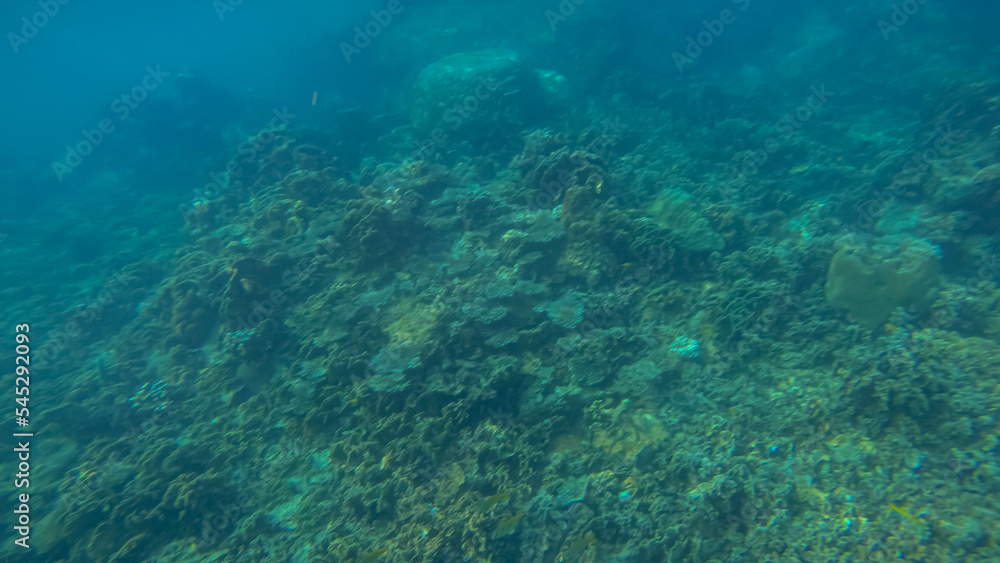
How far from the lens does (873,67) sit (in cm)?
1658

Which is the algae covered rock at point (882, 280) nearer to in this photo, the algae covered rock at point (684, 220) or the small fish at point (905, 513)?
the algae covered rock at point (684, 220)

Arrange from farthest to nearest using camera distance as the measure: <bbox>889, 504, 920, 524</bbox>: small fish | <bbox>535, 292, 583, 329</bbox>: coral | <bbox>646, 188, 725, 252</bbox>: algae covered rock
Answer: <bbox>646, 188, 725, 252</bbox>: algae covered rock, <bbox>535, 292, 583, 329</bbox>: coral, <bbox>889, 504, 920, 524</bbox>: small fish

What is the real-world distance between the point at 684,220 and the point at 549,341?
3.78m

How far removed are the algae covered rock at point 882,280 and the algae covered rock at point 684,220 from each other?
190 centimetres

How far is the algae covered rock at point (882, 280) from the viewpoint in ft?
19.7

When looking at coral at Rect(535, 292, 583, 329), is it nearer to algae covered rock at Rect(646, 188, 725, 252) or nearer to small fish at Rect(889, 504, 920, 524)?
algae covered rock at Rect(646, 188, 725, 252)

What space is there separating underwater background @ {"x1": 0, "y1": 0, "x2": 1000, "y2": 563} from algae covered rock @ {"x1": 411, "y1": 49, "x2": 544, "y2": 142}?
0.12m

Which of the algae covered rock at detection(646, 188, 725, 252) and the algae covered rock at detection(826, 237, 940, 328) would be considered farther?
the algae covered rock at detection(646, 188, 725, 252)

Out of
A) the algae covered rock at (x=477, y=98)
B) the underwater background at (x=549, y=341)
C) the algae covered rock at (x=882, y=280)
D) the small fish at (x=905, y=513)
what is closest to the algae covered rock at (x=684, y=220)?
the underwater background at (x=549, y=341)

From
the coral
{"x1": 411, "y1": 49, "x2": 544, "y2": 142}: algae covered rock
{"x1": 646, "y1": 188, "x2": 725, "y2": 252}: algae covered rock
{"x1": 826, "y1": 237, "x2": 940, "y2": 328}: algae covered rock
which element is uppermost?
{"x1": 411, "y1": 49, "x2": 544, "y2": 142}: algae covered rock

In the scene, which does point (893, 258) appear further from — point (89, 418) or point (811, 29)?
point (811, 29)

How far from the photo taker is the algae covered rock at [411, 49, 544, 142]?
47.5ft

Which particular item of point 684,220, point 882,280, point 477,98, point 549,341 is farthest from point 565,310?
point 477,98

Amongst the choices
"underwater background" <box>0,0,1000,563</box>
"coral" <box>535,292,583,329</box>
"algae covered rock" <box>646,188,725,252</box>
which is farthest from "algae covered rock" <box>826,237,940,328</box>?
"coral" <box>535,292,583,329</box>
